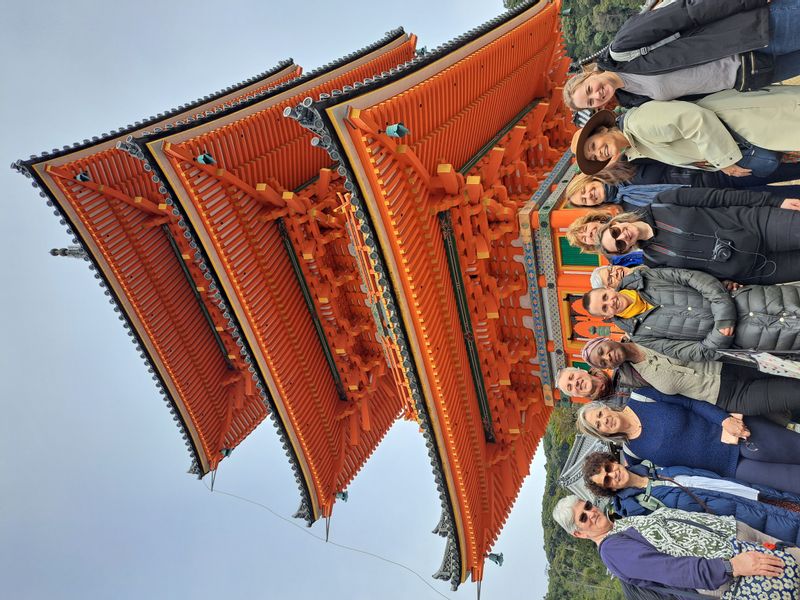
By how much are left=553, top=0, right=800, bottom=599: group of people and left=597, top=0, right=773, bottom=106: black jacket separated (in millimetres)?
10

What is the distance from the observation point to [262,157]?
9.02 meters

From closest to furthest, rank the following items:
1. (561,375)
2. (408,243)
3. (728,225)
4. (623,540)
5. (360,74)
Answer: (623,540) → (728,225) → (561,375) → (408,243) → (360,74)

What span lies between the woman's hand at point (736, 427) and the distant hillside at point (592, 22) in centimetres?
3962

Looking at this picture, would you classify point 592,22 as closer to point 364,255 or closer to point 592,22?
point 592,22

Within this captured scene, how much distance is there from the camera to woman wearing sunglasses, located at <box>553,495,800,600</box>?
3.85 meters

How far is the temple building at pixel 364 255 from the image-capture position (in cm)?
743

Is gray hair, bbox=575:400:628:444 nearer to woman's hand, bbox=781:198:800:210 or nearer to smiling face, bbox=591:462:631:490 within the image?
smiling face, bbox=591:462:631:490

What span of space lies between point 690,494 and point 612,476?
686 millimetres

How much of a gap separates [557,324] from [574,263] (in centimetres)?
121

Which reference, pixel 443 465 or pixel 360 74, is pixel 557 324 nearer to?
pixel 443 465

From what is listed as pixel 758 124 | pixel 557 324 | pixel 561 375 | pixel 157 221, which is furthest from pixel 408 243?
pixel 157 221

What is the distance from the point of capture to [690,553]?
4.06 m

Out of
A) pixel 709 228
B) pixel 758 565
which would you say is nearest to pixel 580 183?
pixel 709 228

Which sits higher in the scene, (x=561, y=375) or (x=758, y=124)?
(x=758, y=124)
